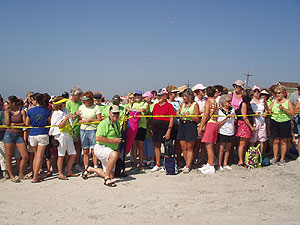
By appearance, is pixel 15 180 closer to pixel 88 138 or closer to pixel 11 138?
pixel 11 138

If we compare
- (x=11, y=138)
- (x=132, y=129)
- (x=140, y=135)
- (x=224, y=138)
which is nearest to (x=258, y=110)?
(x=224, y=138)

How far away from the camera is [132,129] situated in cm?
606

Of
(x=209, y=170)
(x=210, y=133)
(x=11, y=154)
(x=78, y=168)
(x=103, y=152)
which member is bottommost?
(x=78, y=168)

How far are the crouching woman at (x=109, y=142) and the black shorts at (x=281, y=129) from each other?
4.13 m

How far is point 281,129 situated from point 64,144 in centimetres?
549

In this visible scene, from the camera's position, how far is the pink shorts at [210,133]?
5879 millimetres

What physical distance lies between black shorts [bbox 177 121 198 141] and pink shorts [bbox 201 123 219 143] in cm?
25

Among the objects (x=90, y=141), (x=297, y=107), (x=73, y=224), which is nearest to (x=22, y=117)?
(x=90, y=141)

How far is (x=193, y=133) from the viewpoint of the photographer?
588 centimetres

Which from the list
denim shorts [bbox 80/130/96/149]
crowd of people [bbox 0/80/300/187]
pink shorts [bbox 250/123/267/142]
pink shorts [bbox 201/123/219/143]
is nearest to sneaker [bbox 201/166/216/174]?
crowd of people [bbox 0/80/300/187]

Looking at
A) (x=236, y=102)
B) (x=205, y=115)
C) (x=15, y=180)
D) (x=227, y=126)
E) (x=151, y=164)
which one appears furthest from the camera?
(x=151, y=164)

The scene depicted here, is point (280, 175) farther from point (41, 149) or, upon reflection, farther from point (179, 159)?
point (41, 149)

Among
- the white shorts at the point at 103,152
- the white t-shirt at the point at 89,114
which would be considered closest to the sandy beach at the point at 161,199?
the white shorts at the point at 103,152

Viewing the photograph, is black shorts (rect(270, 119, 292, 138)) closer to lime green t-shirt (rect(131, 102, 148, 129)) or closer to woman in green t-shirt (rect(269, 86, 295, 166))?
woman in green t-shirt (rect(269, 86, 295, 166))
